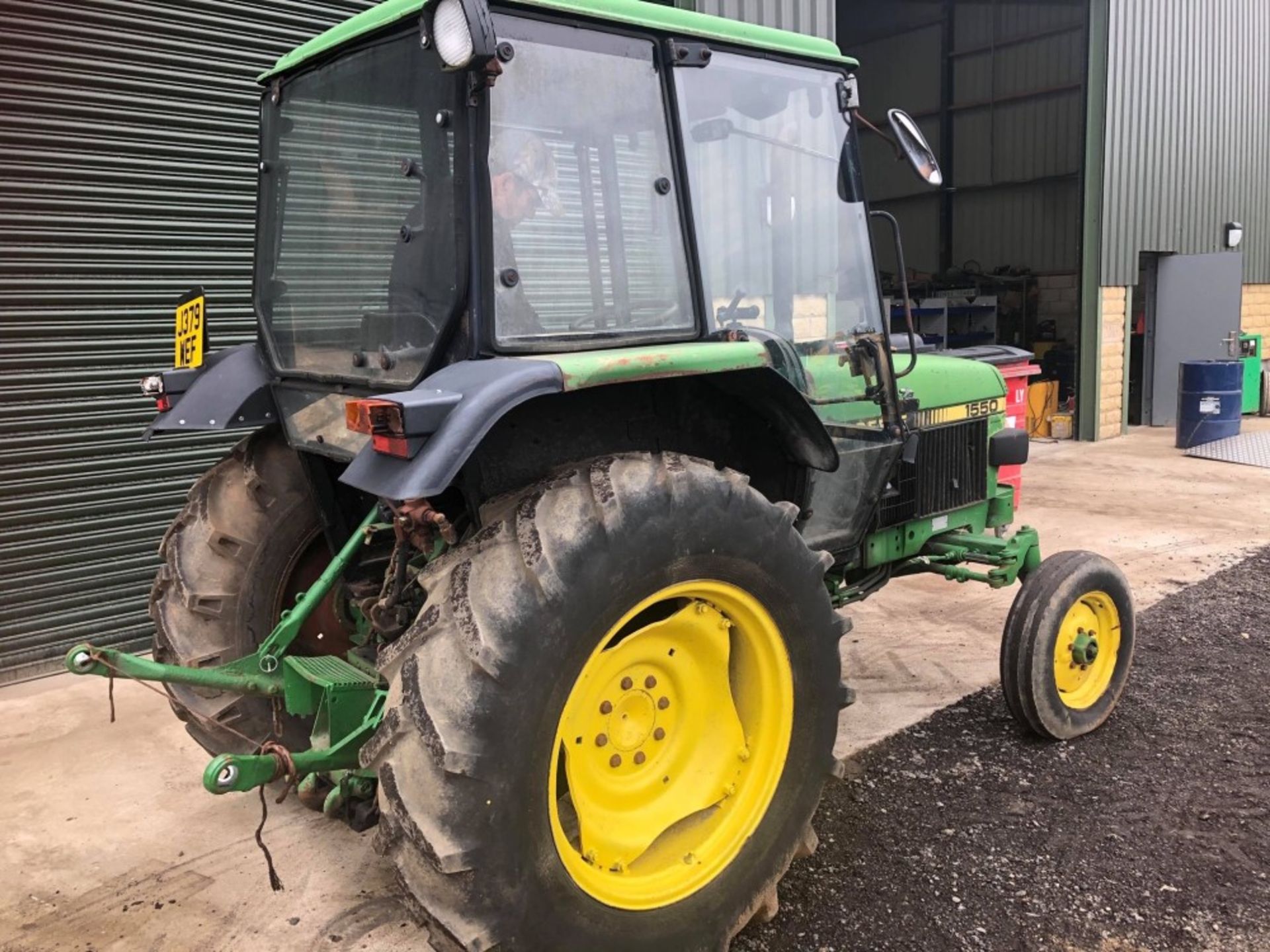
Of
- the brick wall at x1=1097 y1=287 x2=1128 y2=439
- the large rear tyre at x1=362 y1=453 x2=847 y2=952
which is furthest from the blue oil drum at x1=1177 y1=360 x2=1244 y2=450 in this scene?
the large rear tyre at x1=362 y1=453 x2=847 y2=952

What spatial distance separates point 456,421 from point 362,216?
955 mm

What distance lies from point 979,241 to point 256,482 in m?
16.5

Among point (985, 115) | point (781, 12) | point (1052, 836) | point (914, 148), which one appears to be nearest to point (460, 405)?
point (914, 148)

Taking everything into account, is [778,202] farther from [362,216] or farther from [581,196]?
[362,216]

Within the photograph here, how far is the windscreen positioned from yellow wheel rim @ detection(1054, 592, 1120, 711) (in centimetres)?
254

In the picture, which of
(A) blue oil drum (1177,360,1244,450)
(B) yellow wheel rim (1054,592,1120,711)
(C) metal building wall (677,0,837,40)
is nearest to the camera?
(B) yellow wheel rim (1054,592,1120,711)

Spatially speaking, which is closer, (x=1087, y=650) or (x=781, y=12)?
(x=1087, y=650)

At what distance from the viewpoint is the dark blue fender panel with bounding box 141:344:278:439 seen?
9.94 ft

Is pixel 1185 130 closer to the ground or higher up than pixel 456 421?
higher up

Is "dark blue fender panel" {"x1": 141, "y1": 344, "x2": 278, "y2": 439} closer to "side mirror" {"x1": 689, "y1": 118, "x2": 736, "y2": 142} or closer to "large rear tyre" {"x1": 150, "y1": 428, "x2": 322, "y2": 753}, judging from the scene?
"large rear tyre" {"x1": 150, "y1": 428, "x2": 322, "y2": 753}

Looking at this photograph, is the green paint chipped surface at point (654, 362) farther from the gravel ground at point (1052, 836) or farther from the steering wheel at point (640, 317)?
the gravel ground at point (1052, 836)

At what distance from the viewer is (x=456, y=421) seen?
2.04 m

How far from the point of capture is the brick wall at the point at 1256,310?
14.7 metres

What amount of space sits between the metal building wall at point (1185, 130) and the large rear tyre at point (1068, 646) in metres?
8.78
